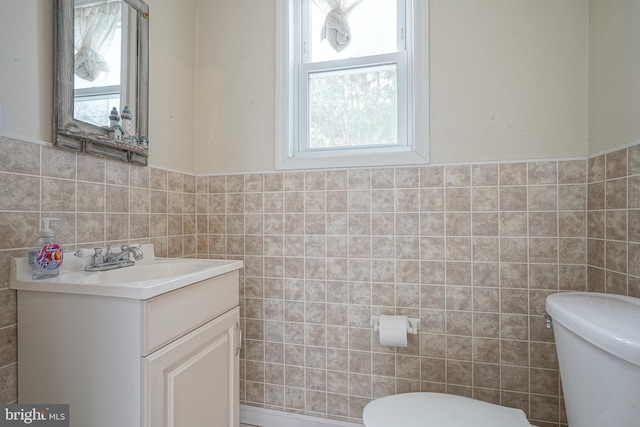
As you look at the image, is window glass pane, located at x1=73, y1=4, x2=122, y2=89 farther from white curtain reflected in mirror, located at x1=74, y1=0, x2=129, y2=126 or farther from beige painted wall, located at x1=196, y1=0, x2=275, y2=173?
beige painted wall, located at x1=196, y1=0, x2=275, y2=173

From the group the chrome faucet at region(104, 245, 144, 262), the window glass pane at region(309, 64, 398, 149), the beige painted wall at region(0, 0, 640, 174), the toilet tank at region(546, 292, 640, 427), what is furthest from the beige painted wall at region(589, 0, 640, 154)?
the chrome faucet at region(104, 245, 144, 262)

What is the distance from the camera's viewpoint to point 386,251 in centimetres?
142

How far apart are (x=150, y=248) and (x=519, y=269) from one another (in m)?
1.60

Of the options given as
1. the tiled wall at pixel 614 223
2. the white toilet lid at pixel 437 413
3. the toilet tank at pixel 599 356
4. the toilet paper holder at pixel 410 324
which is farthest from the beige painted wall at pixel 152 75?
the tiled wall at pixel 614 223

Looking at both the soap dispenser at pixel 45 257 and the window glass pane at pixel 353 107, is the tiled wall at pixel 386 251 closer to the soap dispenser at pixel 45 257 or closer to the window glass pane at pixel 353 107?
the soap dispenser at pixel 45 257

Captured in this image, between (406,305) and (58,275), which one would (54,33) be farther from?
(406,305)

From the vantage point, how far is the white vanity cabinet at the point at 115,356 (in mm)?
771

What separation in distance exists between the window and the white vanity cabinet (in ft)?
3.02

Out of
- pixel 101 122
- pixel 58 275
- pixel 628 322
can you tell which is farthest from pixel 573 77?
pixel 58 275

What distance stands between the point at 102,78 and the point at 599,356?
1.74 meters

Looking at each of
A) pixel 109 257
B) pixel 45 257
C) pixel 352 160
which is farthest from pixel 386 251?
pixel 45 257

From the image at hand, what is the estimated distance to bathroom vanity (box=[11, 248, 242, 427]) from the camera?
2.53 ft

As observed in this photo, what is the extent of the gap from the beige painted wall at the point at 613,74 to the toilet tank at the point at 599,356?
0.60 m

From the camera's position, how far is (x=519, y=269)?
1286 mm
